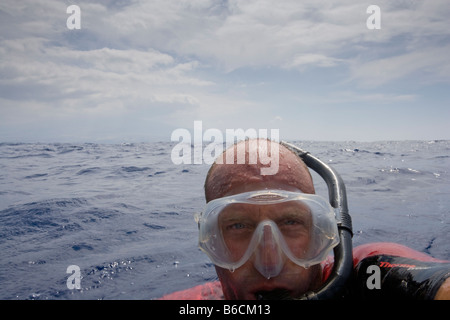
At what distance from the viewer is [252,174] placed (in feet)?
6.58

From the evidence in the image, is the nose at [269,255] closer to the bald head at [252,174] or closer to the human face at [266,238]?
the human face at [266,238]

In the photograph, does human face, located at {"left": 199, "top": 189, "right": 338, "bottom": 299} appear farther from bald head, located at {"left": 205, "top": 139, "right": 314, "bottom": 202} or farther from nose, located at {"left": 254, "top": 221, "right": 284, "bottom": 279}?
bald head, located at {"left": 205, "top": 139, "right": 314, "bottom": 202}

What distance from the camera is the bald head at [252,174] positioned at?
198cm

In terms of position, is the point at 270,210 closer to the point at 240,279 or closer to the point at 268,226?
the point at 268,226

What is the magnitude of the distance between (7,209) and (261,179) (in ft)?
22.0

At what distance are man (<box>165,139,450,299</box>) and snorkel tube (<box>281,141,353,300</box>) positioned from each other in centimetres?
9

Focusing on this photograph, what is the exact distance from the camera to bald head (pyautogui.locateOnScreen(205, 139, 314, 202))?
1.98 meters

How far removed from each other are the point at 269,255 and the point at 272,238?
0.10 metres

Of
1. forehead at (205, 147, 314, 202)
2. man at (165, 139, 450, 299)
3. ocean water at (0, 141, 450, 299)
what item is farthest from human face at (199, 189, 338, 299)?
ocean water at (0, 141, 450, 299)

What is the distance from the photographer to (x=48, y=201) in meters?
7.03

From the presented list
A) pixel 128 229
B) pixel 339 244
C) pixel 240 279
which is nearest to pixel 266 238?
pixel 240 279

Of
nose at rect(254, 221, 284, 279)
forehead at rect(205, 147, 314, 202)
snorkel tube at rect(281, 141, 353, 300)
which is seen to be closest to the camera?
snorkel tube at rect(281, 141, 353, 300)

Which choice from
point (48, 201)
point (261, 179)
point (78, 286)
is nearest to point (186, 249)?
point (78, 286)
